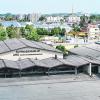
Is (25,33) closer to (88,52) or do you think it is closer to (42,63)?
(88,52)

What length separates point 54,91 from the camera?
2031 cm

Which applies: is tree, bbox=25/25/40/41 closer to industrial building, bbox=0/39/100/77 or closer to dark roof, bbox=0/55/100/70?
industrial building, bbox=0/39/100/77

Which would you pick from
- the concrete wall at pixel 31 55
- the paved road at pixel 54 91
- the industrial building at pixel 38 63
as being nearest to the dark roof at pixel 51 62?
the industrial building at pixel 38 63

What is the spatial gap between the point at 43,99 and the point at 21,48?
9203mm

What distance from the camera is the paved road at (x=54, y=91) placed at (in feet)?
62.3

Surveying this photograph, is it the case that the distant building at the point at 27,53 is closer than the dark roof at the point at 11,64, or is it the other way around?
the dark roof at the point at 11,64

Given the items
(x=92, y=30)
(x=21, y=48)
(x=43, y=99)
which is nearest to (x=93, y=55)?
(x=21, y=48)

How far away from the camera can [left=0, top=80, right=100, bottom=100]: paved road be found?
18984mm

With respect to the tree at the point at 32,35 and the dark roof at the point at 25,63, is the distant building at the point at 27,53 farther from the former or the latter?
the tree at the point at 32,35

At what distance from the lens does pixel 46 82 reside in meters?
22.6

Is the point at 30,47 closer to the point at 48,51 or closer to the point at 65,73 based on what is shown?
the point at 48,51

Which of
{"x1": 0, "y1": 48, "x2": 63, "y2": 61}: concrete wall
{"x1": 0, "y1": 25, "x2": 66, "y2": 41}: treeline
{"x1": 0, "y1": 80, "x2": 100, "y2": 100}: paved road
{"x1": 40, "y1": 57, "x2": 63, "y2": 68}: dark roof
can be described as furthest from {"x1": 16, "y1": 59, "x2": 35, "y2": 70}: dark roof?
{"x1": 0, "y1": 25, "x2": 66, "y2": 41}: treeline

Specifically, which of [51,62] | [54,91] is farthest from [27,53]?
[54,91]

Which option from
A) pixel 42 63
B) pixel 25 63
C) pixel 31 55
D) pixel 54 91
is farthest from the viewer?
pixel 31 55
